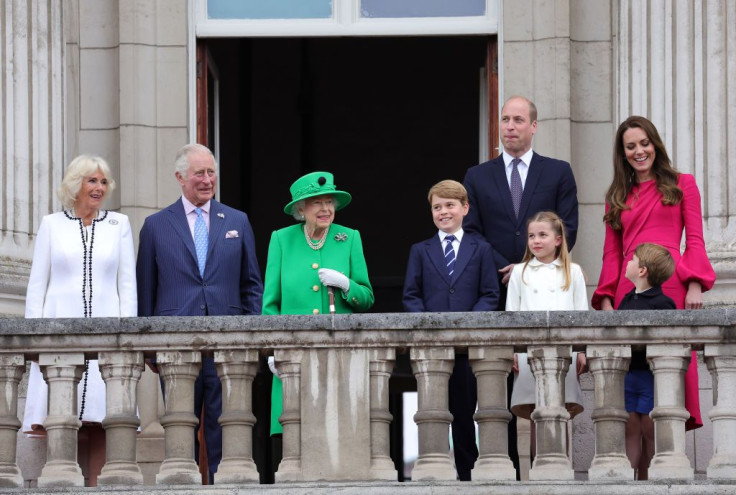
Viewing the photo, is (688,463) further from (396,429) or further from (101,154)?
(396,429)

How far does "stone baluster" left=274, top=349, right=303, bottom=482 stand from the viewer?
10023mm

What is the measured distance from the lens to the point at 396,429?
74.7ft

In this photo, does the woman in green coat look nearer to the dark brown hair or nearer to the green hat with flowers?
the green hat with flowers

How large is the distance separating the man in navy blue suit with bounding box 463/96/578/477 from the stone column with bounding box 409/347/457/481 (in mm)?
1162

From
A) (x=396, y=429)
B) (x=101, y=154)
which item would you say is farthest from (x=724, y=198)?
(x=396, y=429)

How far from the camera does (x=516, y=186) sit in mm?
11219

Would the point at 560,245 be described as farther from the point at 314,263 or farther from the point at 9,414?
the point at 9,414

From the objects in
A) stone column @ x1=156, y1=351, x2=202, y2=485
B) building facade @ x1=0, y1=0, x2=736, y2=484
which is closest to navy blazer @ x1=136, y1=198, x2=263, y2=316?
stone column @ x1=156, y1=351, x2=202, y2=485

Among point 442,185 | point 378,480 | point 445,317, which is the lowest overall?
point 378,480

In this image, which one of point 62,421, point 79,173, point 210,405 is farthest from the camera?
point 79,173

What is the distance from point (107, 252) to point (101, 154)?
113 inches

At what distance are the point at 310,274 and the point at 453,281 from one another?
77cm

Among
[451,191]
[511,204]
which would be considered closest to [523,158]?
[511,204]

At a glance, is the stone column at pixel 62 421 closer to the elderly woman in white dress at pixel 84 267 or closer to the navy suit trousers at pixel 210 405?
the elderly woman in white dress at pixel 84 267
